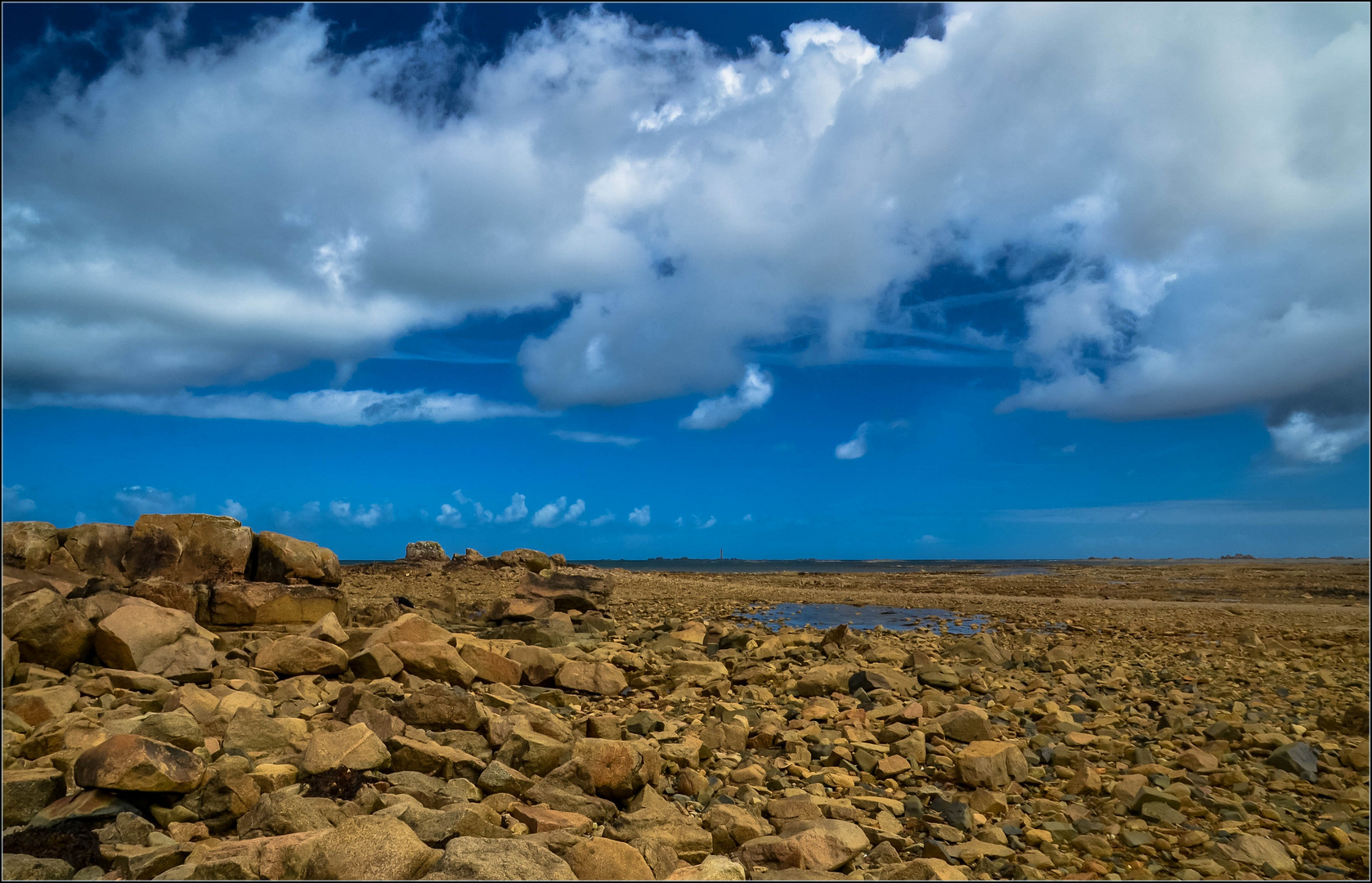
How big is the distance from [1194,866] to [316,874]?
18.5ft

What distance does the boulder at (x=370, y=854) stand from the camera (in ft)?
12.7

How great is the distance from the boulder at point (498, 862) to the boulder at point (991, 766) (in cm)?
389

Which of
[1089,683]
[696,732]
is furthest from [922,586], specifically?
[696,732]

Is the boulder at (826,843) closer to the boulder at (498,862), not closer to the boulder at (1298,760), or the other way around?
the boulder at (498,862)

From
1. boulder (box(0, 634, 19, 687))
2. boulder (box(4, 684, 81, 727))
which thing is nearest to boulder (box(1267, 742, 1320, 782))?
boulder (box(4, 684, 81, 727))

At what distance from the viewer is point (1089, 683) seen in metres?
10.4

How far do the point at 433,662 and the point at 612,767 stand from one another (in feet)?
12.9

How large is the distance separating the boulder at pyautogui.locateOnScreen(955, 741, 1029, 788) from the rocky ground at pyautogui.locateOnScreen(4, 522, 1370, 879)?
0.09 feet

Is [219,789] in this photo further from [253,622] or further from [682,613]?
[682,613]

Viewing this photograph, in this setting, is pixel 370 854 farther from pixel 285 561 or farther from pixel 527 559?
pixel 527 559

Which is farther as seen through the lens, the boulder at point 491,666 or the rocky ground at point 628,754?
the boulder at point 491,666

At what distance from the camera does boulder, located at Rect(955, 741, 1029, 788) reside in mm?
6230

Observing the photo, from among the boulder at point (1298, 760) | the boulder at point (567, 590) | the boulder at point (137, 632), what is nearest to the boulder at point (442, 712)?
the boulder at point (137, 632)

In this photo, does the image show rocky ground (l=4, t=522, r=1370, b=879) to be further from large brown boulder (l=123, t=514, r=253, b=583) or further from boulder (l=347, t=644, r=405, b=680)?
large brown boulder (l=123, t=514, r=253, b=583)
